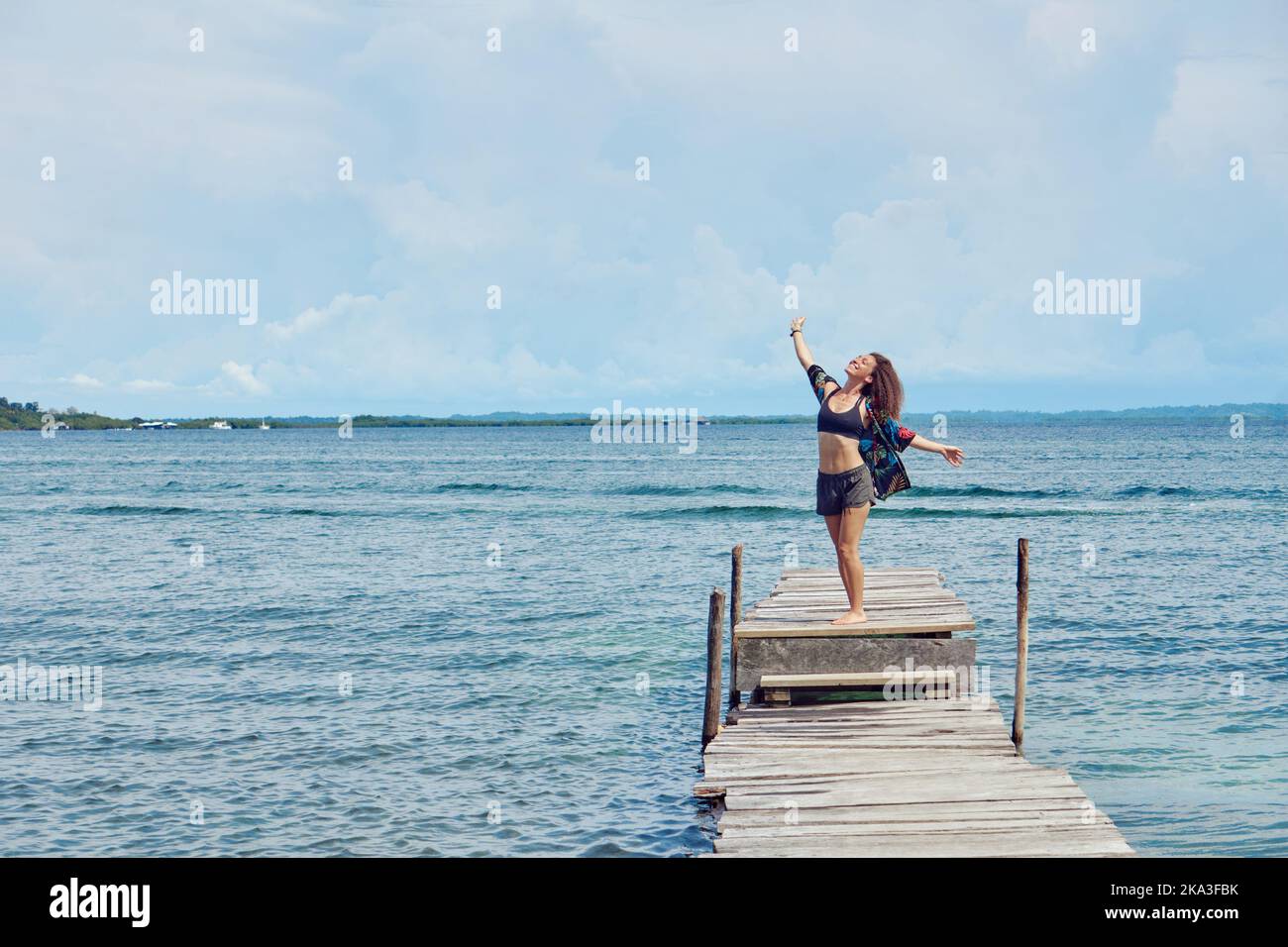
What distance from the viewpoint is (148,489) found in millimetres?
71000

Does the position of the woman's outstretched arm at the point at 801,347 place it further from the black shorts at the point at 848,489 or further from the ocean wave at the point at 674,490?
the ocean wave at the point at 674,490

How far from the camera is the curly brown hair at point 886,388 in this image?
11516 millimetres

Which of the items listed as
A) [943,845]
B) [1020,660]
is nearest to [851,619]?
[1020,660]

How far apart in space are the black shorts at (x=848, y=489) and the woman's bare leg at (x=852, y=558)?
7cm

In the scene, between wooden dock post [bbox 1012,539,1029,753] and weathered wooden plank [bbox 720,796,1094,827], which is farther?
wooden dock post [bbox 1012,539,1029,753]

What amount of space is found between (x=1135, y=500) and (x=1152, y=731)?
4139 centimetres

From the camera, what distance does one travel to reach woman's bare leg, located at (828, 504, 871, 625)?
11.8m

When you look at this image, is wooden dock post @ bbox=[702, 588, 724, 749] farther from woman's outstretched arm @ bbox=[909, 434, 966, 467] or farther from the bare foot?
woman's outstretched arm @ bbox=[909, 434, 966, 467]

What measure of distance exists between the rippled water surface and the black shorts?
338cm

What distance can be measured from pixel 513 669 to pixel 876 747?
8932 mm

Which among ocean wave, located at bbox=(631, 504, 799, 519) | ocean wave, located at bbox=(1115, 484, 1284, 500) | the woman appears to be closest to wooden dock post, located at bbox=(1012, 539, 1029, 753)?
the woman

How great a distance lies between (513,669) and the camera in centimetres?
1842
